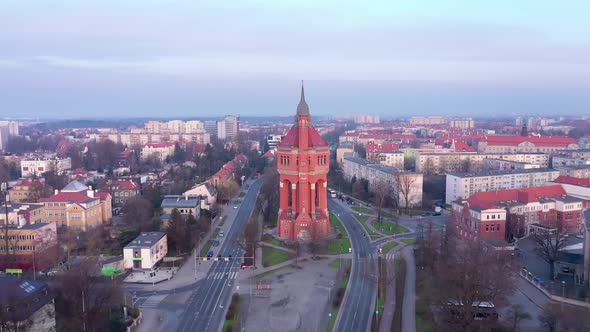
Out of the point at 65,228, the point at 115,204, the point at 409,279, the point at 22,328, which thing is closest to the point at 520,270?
the point at 409,279

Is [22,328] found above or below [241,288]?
above

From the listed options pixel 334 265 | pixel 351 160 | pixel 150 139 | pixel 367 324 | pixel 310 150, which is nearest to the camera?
pixel 367 324

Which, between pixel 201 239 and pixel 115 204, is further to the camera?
pixel 115 204

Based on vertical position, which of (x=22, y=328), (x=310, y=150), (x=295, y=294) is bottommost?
(x=295, y=294)

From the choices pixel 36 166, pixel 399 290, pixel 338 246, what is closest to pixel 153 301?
pixel 399 290

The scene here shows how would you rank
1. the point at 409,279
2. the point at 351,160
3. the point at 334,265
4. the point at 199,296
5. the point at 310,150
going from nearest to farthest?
1. the point at 199,296
2. the point at 409,279
3. the point at 334,265
4. the point at 310,150
5. the point at 351,160

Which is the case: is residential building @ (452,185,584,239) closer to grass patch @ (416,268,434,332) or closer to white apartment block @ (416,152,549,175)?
grass patch @ (416,268,434,332)

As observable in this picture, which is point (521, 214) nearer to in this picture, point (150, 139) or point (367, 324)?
point (367, 324)
